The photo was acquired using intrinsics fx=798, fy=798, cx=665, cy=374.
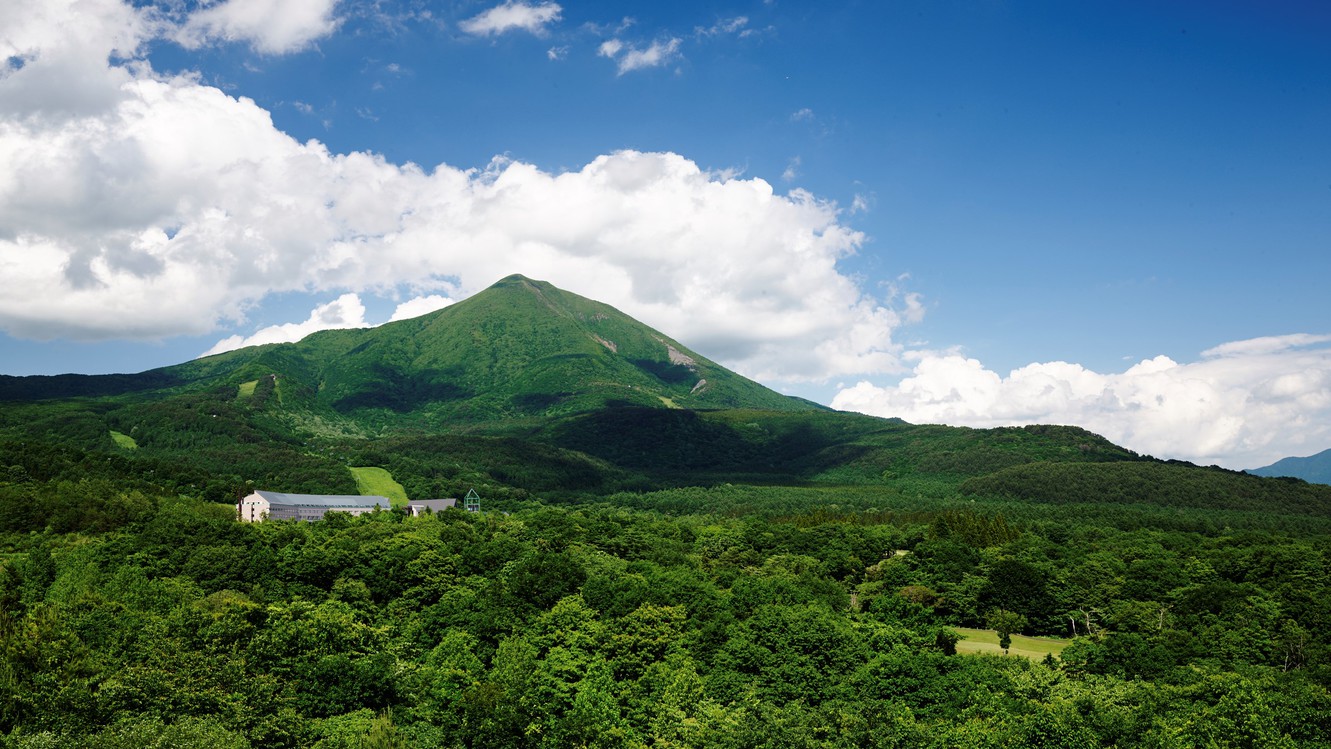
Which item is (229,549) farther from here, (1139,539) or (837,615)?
(1139,539)

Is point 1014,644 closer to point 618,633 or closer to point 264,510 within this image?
A: point 618,633

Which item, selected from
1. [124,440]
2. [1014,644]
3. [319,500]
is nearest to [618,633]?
[1014,644]

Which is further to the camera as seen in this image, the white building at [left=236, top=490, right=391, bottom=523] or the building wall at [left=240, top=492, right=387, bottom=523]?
the white building at [left=236, top=490, right=391, bottom=523]

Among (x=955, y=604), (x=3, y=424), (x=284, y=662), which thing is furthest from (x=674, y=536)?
(x=3, y=424)

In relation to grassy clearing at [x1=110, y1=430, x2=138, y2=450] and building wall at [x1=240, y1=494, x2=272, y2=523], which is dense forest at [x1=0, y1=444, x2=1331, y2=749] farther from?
grassy clearing at [x1=110, y1=430, x2=138, y2=450]

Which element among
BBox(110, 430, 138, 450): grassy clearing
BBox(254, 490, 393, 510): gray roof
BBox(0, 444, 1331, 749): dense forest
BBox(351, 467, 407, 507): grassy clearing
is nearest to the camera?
BBox(0, 444, 1331, 749): dense forest

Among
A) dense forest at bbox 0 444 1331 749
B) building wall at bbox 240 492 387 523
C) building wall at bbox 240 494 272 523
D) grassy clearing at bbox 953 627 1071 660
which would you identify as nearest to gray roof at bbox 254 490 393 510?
building wall at bbox 240 492 387 523
